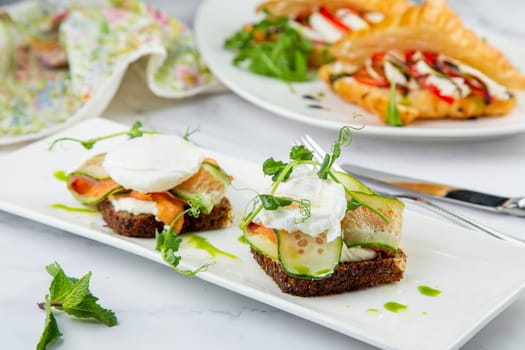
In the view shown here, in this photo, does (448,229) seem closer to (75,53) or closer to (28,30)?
(75,53)

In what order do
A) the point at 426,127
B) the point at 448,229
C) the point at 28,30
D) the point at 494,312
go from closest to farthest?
1. the point at 494,312
2. the point at 448,229
3. the point at 426,127
4. the point at 28,30

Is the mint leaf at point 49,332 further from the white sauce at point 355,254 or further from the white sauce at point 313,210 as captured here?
the white sauce at point 355,254

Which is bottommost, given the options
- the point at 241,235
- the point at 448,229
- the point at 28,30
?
the point at 28,30

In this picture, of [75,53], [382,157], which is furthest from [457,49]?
[75,53]

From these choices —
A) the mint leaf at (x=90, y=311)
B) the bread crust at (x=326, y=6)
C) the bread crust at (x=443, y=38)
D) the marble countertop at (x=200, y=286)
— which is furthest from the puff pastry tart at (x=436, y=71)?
the mint leaf at (x=90, y=311)

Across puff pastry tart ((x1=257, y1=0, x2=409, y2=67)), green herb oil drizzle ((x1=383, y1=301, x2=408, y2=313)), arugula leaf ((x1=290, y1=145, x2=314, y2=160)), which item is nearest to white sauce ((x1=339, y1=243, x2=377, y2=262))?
green herb oil drizzle ((x1=383, y1=301, x2=408, y2=313))

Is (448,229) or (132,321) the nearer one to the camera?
(132,321)

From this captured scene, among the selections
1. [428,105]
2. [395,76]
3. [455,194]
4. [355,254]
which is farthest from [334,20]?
[355,254]
